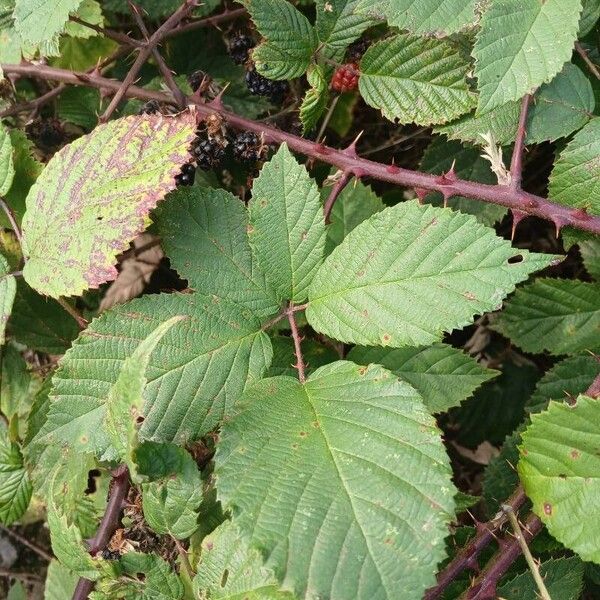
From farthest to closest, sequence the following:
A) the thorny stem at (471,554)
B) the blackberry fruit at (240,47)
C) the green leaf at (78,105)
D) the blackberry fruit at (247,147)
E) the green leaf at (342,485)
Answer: the green leaf at (78,105), the blackberry fruit at (240,47), the blackberry fruit at (247,147), the thorny stem at (471,554), the green leaf at (342,485)

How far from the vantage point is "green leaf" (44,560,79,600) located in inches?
75.3

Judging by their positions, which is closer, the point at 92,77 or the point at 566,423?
the point at 566,423

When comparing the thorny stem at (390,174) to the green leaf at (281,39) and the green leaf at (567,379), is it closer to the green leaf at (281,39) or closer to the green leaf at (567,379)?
the green leaf at (281,39)

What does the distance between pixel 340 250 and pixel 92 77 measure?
812 mm

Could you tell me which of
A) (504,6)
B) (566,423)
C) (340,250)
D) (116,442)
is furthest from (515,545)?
(504,6)

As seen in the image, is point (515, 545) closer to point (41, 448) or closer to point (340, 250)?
point (340, 250)

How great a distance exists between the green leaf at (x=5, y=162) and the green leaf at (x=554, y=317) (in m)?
1.33

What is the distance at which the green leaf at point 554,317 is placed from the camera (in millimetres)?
1831

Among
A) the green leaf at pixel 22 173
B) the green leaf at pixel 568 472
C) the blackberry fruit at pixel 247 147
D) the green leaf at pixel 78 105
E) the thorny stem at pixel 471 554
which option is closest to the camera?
the green leaf at pixel 568 472

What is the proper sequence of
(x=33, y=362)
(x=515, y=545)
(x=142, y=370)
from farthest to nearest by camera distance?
(x=33, y=362), (x=515, y=545), (x=142, y=370)

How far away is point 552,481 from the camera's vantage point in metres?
1.32

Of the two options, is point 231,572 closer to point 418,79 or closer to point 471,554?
point 471,554

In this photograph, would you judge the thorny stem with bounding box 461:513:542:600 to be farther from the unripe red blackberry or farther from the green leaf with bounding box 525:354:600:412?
the unripe red blackberry

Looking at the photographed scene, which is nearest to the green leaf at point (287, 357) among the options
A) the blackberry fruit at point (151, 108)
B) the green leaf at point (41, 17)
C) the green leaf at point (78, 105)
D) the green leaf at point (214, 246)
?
the green leaf at point (214, 246)
